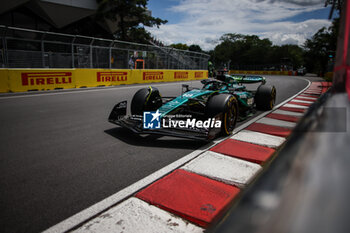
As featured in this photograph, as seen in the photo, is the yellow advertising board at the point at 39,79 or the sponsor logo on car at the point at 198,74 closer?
the yellow advertising board at the point at 39,79

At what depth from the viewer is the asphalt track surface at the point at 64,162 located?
216 cm

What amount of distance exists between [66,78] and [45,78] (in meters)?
1.00

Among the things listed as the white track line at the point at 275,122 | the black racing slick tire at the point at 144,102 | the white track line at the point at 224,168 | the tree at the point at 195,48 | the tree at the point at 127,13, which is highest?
the tree at the point at 195,48

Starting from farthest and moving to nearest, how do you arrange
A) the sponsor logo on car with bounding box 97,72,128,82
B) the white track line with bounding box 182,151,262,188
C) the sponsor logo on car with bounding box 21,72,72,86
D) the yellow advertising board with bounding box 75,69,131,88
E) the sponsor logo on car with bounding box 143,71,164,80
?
the sponsor logo on car with bounding box 143,71,164,80 → the sponsor logo on car with bounding box 97,72,128,82 → the yellow advertising board with bounding box 75,69,131,88 → the sponsor logo on car with bounding box 21,72,72,86 → the white track line with bounding box 182,151,262,188

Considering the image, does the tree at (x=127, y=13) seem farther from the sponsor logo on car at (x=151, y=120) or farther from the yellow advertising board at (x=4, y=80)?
the sponsor logo on car at (x=151, y=120)

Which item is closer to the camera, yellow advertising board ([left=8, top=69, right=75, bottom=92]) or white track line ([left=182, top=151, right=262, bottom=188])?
white track line ([left=182, top=151, right=262, bottom=188])

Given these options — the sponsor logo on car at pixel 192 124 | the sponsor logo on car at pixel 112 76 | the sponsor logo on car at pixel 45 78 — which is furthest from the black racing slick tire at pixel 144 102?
the sponsor logo on car at pixel 112 76

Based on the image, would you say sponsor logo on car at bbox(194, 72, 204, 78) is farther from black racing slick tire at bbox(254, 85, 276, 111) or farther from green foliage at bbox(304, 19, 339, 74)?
black racing slick tire at bbox(254, 85, 276, 111)

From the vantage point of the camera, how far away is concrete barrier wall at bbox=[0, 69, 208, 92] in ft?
31.3

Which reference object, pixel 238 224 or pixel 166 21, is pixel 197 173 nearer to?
pixel 238 224

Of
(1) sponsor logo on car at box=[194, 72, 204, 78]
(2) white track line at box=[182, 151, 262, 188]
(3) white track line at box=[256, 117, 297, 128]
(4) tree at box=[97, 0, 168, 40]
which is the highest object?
(4) tree at box=[97, 0, 168, 40]

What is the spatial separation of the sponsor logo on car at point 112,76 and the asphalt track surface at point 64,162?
7.93 m

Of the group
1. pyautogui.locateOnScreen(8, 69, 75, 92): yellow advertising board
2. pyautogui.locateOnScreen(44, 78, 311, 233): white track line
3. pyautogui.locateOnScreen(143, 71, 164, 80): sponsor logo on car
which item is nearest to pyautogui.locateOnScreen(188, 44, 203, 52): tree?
pyautogui.locateOnScreen(143, 71, 164, 80): sponsor logo on car

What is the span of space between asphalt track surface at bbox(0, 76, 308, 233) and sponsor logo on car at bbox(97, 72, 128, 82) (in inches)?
312
